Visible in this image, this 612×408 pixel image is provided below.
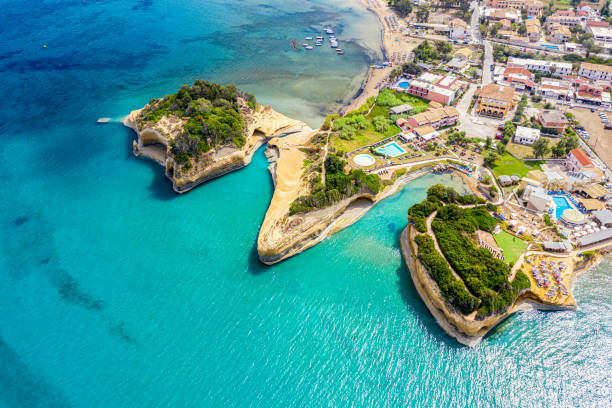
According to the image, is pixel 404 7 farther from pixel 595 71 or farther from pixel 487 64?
pixel 595 71

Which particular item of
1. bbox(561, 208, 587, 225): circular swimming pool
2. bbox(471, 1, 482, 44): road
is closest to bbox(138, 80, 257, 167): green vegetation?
bbox(561, 208, 587, 225): circular swimming pool

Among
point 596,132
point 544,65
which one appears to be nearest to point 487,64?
point 544,65

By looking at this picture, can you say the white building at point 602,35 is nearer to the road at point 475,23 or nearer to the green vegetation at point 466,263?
the road at point 475,23

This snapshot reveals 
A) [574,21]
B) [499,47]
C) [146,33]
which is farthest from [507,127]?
[146,33]

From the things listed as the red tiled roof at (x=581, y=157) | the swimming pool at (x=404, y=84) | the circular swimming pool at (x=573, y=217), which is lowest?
the circular swimming pool at (x=573, y=217)

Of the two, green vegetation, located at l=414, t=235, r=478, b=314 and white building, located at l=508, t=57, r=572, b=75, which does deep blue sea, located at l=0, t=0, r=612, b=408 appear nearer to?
green vegetation, located at l=414, t=235, r=478, b=314

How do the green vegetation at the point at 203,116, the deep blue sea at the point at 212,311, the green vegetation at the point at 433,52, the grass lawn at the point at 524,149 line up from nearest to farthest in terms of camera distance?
the deep blue sea at the point at 212,311
the green vegetation at the point at 203,116
the grass lawn at the point at 524,149
the green vegetation at the point at 433,52

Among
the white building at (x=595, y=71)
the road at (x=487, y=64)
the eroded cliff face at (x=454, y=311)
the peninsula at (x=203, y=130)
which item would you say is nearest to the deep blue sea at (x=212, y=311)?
the eroded cliff face at (x=454, y=311)
